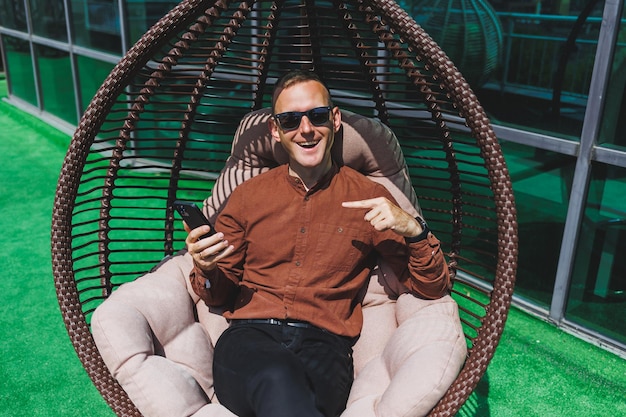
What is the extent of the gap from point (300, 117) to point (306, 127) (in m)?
0.04

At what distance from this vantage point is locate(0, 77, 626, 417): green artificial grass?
87.0 inches

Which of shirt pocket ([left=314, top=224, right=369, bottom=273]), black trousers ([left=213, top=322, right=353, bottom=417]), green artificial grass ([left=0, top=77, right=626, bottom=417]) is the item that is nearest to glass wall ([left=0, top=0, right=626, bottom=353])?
green artificial grass ([left=0, top=77, right=626, bottom=417])

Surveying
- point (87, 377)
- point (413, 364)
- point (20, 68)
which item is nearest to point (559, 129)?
point (413, 364)

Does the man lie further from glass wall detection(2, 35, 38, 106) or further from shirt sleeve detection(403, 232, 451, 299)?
glass wall detection(2, 35, 38, 106)

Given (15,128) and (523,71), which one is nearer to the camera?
(523,71)

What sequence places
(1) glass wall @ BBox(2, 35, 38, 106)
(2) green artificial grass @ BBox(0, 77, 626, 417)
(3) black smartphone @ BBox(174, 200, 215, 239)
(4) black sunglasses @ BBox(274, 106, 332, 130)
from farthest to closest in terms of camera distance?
(1) glass wall @ BBox(2, 35, 38, 106) → (2) green artificial grass @ BBox(0, 77, 626, 417) → (4) black sunglasses @ BBox(274, 106, 332, 130) → (3) black smartphone @ BBox(174, 200, 215, 239)

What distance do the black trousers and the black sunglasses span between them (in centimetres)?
63

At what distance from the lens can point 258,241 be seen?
1.86 m

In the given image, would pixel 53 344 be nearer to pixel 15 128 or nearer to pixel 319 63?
pixel 319 63

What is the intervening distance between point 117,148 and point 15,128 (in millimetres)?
5471

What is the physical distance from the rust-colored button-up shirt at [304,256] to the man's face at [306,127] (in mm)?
128

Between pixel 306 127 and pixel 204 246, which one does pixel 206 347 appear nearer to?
pixel 204 246

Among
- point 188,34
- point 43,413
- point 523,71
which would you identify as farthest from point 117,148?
point 523,71

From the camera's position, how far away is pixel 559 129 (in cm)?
273
